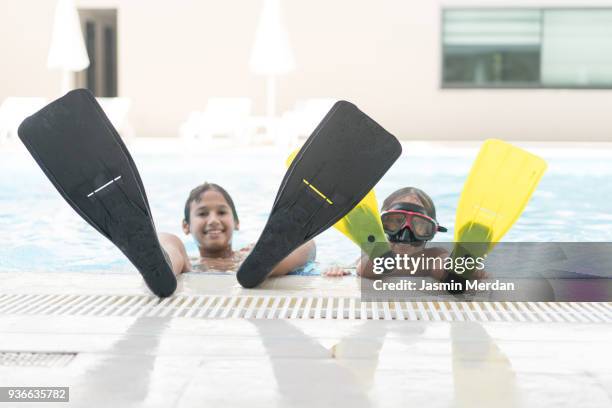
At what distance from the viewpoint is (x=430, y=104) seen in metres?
13.7

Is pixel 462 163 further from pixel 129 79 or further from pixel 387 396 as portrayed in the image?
pixel 387 396

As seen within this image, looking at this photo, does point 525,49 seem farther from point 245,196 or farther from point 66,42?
point 245,196

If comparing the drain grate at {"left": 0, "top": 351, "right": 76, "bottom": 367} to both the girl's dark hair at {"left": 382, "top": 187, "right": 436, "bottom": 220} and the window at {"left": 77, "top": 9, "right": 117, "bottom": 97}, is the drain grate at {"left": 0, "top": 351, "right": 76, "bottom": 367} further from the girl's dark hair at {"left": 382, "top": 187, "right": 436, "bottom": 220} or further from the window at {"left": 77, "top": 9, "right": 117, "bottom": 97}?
the window at {"left": 77, "top": 9, "right": 117, "bottom": 97}

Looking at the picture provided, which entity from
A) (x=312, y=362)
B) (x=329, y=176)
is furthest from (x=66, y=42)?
(x=312, y=362)

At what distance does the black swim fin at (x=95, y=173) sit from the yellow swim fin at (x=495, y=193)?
1130mm

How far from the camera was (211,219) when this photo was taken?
12.9 feet

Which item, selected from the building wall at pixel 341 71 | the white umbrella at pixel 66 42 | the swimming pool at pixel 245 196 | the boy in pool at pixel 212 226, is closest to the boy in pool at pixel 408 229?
the boy in pool at pixel 212 226

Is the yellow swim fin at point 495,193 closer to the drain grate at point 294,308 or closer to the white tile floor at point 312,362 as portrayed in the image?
the drain grate at point 294,308

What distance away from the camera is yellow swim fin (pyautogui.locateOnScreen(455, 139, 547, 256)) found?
3.24 m

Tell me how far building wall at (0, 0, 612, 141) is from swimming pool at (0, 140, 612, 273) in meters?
1.63

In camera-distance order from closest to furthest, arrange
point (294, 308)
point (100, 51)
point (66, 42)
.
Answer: point (294, 308) → point (66, 42) → point (100, 51)

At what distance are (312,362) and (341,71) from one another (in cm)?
1199

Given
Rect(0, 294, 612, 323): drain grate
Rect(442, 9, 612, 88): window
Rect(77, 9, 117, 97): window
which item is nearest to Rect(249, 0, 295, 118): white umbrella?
Rect(442, 9, 612, 88): window

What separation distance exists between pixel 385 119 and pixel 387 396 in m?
12.2
